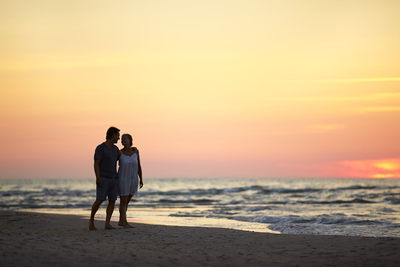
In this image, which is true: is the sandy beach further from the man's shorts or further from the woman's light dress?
the woman's light dress

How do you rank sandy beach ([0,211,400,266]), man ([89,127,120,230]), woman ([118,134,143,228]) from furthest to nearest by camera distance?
woman ([118,134,143,228]) → man ([89,127,120,230]) → sandy beach ([0,211,400,266])

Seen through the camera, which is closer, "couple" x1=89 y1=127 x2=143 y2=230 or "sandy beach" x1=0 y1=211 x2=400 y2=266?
"sandy beach" x1=0 y1=211 x2=400 y2=266

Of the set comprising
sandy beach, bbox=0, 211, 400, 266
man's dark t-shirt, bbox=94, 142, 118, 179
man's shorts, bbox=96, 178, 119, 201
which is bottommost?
sandy beach, bbox=0, 211, 400, 266

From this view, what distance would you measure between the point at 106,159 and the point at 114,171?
344 mm

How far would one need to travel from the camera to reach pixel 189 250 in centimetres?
736

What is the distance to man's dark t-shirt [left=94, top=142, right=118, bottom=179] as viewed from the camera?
941cm

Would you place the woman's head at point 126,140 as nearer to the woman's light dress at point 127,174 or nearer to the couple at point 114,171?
the couple at point 114,171

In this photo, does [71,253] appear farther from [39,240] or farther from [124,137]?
[124,137]

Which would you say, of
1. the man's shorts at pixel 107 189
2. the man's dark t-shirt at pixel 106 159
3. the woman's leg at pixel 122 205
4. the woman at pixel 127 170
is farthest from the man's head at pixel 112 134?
the woman's leg at pixel 122 205

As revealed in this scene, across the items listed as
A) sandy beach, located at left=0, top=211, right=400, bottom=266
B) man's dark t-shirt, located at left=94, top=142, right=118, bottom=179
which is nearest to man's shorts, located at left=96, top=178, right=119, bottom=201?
man's dark t-shirt, located at left=94, top=142, right=118, bottom=179

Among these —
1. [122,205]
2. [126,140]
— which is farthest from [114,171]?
[122,205]

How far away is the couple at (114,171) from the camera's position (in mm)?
9430

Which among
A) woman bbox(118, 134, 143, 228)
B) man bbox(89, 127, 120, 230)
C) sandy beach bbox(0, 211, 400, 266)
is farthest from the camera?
woman bbox(118, 134, 143, 228)

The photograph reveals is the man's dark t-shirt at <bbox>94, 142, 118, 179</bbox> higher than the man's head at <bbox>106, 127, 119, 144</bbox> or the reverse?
the reverse
